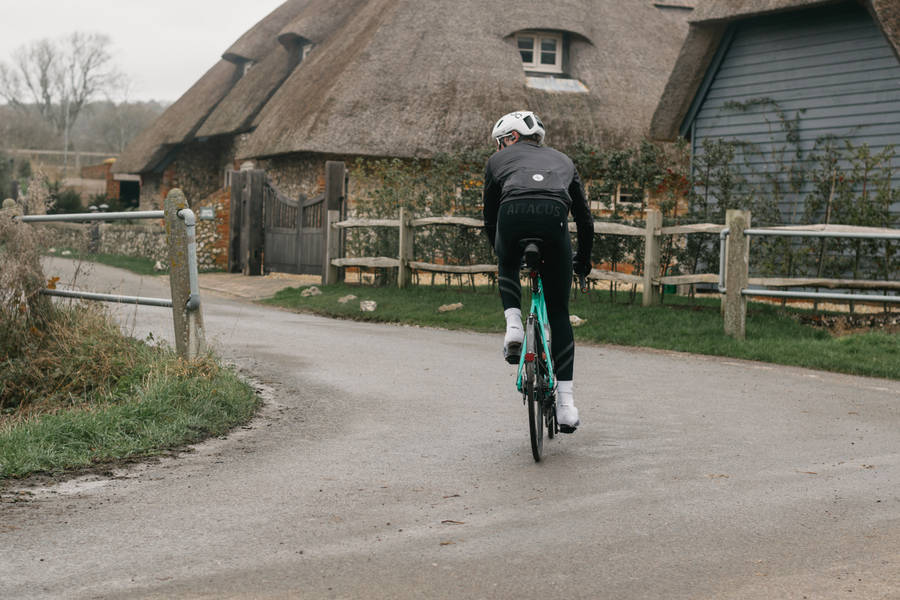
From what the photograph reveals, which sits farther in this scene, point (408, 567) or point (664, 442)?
point (664, 442)

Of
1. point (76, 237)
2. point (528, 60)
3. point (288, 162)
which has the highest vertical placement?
point (528, 60)

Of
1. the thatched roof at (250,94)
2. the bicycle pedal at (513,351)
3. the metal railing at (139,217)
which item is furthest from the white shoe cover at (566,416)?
the thatched roof at (250,94)

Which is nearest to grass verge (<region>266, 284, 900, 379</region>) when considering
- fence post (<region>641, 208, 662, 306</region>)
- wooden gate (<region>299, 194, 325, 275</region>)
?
fence post (<region>641, 208, 662, 306</region>)

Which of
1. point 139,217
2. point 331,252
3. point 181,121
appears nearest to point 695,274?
point 331,252

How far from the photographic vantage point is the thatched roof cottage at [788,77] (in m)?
17.0

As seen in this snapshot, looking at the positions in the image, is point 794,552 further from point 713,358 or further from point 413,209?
point 413,209

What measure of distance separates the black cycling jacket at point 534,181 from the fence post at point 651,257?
7.45 meters

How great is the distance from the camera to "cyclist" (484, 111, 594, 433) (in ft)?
19.2

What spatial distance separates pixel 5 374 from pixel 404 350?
12.6ft

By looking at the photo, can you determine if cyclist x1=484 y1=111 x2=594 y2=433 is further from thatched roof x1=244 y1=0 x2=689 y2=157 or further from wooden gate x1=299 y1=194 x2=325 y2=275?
thatched roof x1=244 y1=0 x2=689 y2=157

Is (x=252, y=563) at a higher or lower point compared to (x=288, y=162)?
lower

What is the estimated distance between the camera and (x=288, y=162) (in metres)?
28.0

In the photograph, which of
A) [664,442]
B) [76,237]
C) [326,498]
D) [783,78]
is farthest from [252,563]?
[783,78]

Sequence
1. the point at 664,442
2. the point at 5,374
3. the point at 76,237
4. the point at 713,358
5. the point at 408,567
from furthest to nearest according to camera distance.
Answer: the point at 713,358
the point at 76,237
the point at 5,374
the point at 664,442
the point at 408,567
